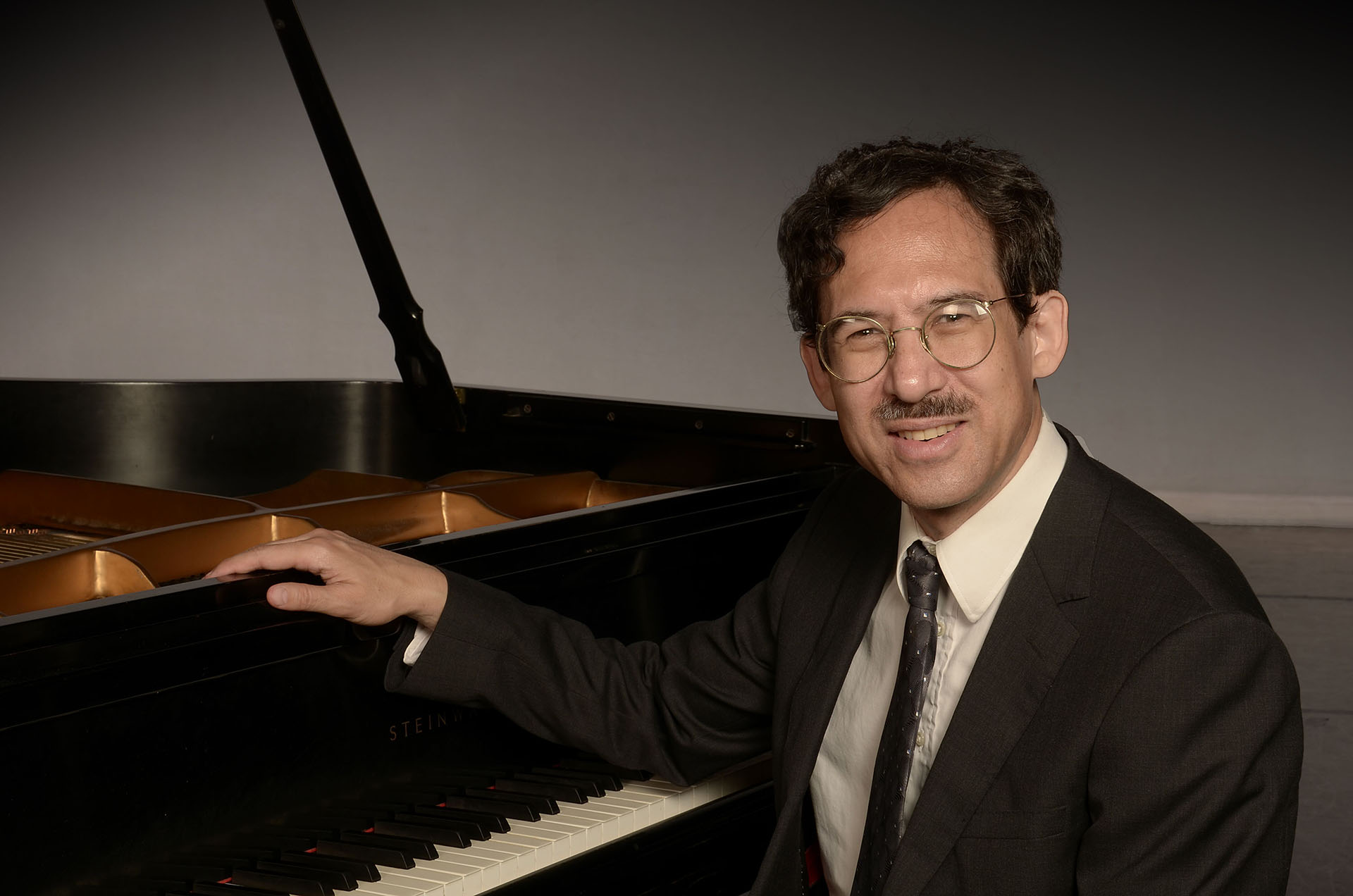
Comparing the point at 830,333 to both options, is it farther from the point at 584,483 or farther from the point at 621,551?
the point at 584,483

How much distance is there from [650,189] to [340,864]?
19.9ft

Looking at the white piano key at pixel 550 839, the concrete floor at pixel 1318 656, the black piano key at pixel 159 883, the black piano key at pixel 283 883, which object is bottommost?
the concrete floor at pixel 1318 656

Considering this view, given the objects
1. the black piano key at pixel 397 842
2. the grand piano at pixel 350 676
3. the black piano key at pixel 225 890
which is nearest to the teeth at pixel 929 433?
the grand piano at pixel 350 676

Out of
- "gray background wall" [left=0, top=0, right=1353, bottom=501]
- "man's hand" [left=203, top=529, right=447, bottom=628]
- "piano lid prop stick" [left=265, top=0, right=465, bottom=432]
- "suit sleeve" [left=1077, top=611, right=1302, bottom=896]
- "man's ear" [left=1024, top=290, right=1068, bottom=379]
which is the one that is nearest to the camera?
"suit sleeve" [left=1077, top=611, right=1302, bottom=896]

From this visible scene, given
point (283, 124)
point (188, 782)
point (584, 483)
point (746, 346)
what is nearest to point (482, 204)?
point (283, 124)

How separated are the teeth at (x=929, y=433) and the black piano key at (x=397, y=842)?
0.80 meters

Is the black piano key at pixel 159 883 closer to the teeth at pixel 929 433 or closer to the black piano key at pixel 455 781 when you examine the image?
the black piano key at pixel 455 781

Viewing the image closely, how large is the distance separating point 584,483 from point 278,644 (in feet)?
3.97

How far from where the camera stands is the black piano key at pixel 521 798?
1.77 meters

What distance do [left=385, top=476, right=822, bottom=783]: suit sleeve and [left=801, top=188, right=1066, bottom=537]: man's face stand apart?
0.37m

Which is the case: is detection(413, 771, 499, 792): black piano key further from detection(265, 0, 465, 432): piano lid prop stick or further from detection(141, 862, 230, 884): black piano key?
detection(265, 0, 465, 432): piano lid prop stick

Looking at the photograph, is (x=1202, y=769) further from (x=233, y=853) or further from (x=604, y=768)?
(x=233, y=853)

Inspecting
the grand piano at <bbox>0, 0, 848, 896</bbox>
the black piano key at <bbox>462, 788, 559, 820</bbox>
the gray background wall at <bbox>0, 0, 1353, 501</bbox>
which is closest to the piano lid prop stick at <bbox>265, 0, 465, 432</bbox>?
the grand piano at <bbox>0, 0, 848, 896</bbox>

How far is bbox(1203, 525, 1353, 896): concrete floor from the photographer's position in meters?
3.55
